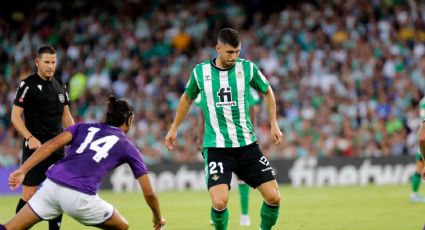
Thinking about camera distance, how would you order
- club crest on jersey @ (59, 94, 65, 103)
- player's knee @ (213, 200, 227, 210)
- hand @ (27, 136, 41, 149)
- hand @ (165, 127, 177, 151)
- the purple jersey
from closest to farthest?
1. the purple jersey
2. player's knee @ (213, 200, 227, 210)
3. hand @ (165, 127, 177, 151)
4. hand @ (27, 136, 41, 149)
5. club crest on jersey @ (59, 94, 65, 103)

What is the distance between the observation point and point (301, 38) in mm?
26359

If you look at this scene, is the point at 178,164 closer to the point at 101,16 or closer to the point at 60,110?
the point at 101,16

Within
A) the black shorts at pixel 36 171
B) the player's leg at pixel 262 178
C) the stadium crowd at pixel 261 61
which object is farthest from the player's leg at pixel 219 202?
the stadium crowd at pixel 261 61

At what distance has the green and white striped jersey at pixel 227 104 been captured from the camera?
9.48m

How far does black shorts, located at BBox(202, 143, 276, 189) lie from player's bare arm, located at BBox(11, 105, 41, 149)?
2025 mm

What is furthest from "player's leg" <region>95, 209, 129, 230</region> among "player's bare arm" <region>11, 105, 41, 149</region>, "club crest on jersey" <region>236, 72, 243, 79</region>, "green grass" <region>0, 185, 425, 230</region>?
"green grass" <region>0, 185, 425, 230</region>

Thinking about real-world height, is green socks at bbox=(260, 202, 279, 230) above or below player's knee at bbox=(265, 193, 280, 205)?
below

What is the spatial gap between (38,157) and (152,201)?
119 cm

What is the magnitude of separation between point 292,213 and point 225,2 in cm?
1514

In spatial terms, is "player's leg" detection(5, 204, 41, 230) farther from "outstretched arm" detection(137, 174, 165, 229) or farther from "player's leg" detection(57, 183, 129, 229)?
"outstretched arm" detection(137, 174, 165, 229)

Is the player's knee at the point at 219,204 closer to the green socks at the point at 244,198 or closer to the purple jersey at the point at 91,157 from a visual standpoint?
the purple jersey at the point at 91,157

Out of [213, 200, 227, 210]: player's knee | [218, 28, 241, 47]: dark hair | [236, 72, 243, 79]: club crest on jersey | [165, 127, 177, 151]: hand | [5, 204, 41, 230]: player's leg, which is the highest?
[218, 28, 241, 47]: dark hair

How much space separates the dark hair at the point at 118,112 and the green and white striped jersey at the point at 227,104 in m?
1.49

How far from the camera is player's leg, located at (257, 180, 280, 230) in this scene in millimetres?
9328
